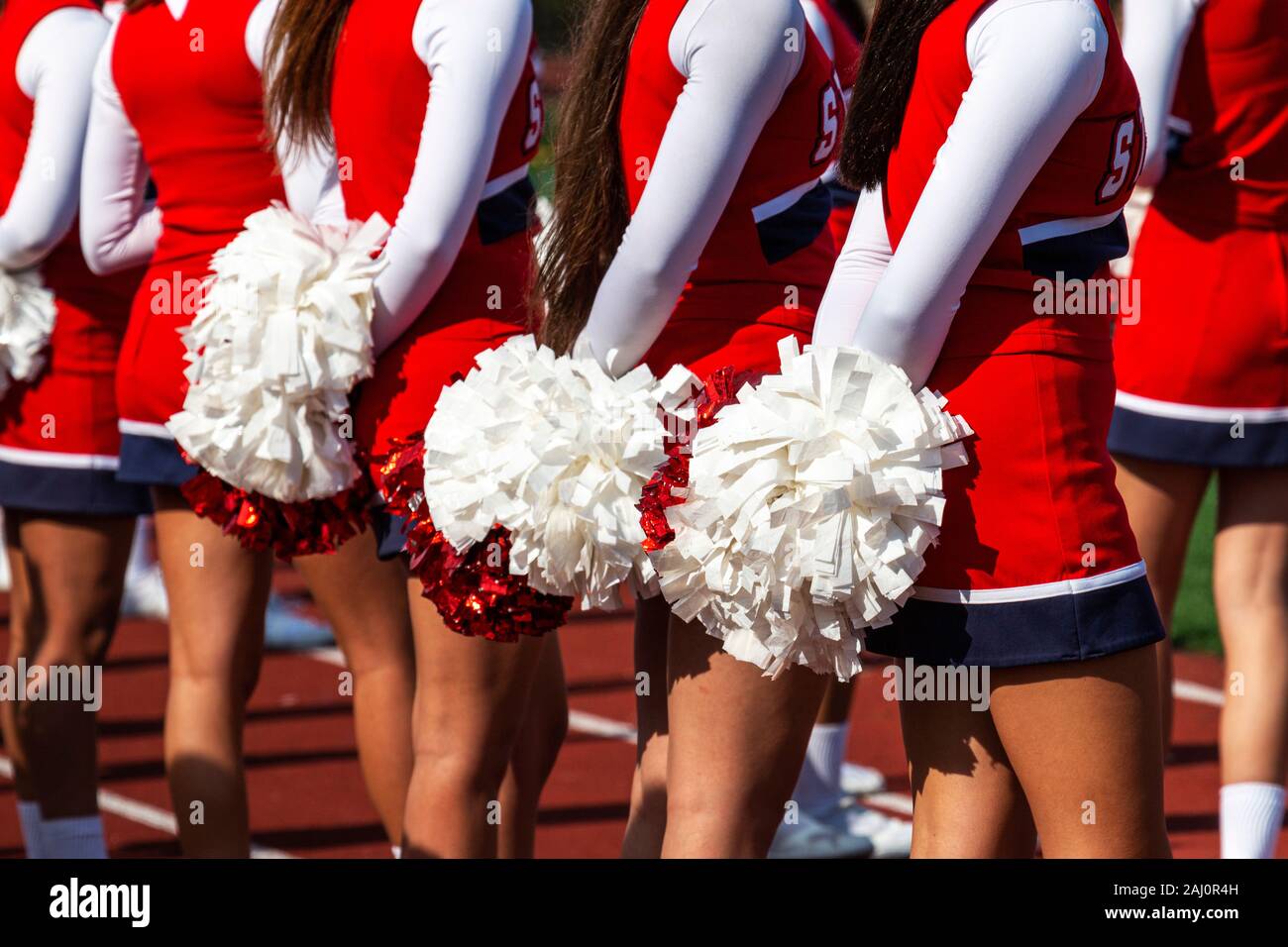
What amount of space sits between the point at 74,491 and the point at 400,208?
53.3 inches

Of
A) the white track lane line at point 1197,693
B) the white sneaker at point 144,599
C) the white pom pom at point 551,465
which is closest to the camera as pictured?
the white pom pom at point 551,465

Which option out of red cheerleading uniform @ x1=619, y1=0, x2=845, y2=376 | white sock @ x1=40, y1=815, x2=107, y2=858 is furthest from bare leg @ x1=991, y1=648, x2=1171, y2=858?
white sock @ x1=40, y1=815, x2=107, y2=858

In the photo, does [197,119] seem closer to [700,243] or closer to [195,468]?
[195,468]

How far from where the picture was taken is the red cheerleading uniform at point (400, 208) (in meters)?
2.85

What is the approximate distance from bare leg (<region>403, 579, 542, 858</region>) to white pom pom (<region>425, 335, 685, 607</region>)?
12.5 inches

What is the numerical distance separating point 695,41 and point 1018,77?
530mm

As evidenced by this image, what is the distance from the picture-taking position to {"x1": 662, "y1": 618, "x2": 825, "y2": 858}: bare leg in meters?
2.40

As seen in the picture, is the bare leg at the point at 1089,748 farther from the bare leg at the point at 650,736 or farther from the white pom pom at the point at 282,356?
the white pom pom at the point at 282,356

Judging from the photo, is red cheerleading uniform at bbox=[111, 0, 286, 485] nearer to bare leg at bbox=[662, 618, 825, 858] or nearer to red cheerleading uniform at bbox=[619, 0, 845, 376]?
red cheerleading uniform at bbox=[619, 0, 845, 376]

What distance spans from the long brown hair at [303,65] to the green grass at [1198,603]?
4.08m

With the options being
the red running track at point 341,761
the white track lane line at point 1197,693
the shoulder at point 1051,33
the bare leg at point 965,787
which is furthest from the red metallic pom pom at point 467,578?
the white track lane line at point 1197,693

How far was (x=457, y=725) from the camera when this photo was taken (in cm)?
280

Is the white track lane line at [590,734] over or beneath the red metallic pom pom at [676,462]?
beneath
